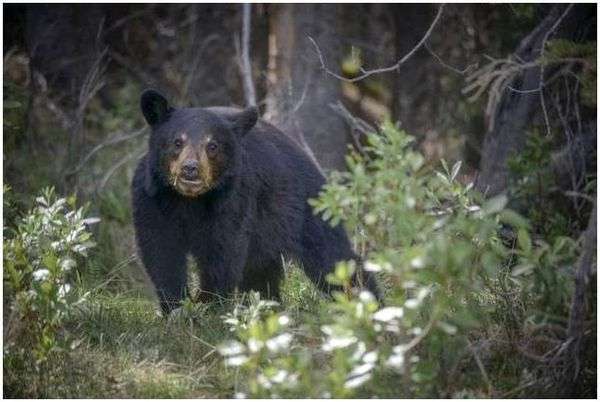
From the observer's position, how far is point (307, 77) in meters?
9.26

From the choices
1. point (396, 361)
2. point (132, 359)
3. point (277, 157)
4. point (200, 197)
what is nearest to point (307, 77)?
point (277, 157)

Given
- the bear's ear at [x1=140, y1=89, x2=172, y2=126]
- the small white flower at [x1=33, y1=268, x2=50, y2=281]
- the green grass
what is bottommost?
the green grass

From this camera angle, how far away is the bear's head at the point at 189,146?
614cm

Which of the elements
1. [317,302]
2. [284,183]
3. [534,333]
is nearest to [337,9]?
[284,183]

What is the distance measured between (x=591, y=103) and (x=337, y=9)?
4.60 meters

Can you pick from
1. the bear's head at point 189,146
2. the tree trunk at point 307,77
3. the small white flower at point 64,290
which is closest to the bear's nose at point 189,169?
the bear's head at point 189,146

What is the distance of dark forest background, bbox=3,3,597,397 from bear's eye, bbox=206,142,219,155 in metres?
0.97

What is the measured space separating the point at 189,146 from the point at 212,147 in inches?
7.0

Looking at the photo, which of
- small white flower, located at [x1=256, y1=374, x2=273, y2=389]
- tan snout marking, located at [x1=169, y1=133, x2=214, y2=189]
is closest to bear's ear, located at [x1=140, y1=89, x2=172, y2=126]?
tan snout marking, located at [x1=169, y1=133, x2=214, y2=189]

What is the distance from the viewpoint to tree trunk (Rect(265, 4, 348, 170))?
9266mm

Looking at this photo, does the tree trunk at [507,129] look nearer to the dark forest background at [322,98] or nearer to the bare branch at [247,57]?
the dark forest background at [322,98]

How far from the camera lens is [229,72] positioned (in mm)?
14297

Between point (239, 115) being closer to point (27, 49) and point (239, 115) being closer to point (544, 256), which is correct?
point (544, 256)

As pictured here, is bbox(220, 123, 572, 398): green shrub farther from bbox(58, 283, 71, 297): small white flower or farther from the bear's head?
the bear's head
